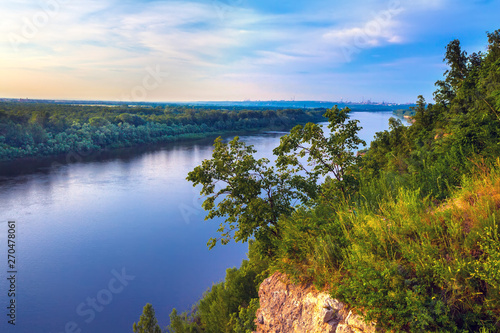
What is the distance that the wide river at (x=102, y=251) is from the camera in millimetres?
16266

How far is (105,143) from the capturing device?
197 feet

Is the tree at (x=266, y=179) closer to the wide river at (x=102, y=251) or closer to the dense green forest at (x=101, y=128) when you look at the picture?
the wide river at (x=102, y=251)

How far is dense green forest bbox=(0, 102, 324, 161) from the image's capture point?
5078 centimetres

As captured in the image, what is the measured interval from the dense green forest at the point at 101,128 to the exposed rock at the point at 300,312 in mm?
54342

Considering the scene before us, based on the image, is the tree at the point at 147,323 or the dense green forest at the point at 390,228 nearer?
the dense green forest at the point at 390,228

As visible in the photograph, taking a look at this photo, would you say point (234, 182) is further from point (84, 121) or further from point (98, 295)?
point (84, 121)

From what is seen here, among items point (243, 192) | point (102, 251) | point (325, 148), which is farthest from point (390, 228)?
point (102, 251)

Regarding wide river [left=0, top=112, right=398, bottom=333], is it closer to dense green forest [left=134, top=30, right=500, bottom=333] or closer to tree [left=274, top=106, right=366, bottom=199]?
dense green forest [left=134, top=30, right=500, bottom=333]

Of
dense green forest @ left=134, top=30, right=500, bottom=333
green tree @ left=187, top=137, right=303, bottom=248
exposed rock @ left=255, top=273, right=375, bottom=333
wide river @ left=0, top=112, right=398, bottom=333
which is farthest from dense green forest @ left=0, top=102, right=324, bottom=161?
exposed rock @ left=255, top=273, right=375, bottom=333

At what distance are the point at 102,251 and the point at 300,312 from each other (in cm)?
2087

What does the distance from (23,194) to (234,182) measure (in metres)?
32.8

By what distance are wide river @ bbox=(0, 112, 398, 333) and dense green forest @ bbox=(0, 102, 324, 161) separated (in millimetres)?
15819

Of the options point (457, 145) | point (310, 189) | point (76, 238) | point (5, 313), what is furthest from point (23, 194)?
point (457, 145)

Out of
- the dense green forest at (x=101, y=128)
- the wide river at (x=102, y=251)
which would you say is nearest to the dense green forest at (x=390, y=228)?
the wide river at (x=102, y=251)
